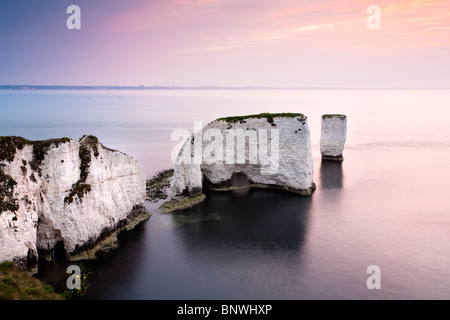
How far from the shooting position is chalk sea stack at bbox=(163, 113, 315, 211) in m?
40.8

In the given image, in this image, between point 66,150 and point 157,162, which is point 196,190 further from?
point 157,162

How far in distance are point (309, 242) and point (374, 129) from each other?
85.7 metres

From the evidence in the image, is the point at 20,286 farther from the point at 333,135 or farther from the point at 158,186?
the point at 333,135

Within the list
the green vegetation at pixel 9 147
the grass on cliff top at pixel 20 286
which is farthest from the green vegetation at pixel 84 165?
the grass on cliff top at pixel 20 286

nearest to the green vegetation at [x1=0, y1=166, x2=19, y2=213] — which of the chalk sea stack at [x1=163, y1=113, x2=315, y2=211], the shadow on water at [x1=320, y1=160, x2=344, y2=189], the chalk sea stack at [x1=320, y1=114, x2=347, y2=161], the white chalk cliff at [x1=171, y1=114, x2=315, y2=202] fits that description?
the chalk sea stack at [x1=163, y1=113, x2=315, y2=211]

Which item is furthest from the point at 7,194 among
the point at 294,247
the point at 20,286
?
the point at 294,247

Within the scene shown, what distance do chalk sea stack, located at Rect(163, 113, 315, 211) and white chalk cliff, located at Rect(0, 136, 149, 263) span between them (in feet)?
44.2

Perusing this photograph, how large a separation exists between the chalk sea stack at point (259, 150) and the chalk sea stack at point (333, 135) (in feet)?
62.3

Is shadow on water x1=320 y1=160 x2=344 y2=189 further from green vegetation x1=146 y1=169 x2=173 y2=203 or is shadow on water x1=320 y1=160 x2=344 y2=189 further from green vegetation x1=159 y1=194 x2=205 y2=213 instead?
green vegetation x1=146 y1=169 x2=173 y2=203

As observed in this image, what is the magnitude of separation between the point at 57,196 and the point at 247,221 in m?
17.0

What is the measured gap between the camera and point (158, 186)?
44.0 meters

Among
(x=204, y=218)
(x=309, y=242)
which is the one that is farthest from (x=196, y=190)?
(x=309, y=242)

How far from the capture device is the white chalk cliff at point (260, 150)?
40781 mm
